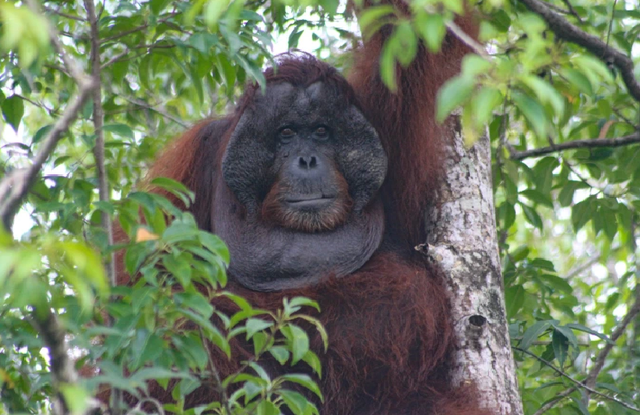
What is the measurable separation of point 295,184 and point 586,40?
1580mm

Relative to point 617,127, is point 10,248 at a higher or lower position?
lower

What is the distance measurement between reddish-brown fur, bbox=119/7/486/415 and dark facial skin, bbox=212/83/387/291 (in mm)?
88

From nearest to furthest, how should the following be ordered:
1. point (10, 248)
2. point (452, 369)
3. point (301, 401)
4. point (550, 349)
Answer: point (10, 248)
point (301, 401)
point (452, 369)
point (550, 349)

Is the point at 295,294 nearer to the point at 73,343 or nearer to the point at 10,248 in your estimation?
the point at 73,343

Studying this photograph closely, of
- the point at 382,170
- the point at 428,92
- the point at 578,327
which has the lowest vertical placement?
the point at 578,327

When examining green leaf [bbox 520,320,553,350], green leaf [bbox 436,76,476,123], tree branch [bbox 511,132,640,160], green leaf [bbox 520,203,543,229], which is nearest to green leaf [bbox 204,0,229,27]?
green leaf [bbox 436,76,476,123]

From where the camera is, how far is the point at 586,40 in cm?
391

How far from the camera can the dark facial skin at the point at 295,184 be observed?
4137 millimetres

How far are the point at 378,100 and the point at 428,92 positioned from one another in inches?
13.2

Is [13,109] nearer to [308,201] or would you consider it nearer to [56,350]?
[308,201]

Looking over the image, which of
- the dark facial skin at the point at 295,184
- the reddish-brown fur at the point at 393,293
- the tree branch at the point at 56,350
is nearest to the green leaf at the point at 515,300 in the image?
the reddish-brown fur at the point at 393,293

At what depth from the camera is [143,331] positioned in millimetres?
2316

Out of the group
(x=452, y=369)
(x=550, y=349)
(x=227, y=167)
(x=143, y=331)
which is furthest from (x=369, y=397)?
(x=143, y=331)

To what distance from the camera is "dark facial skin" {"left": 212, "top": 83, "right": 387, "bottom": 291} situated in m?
4.14
